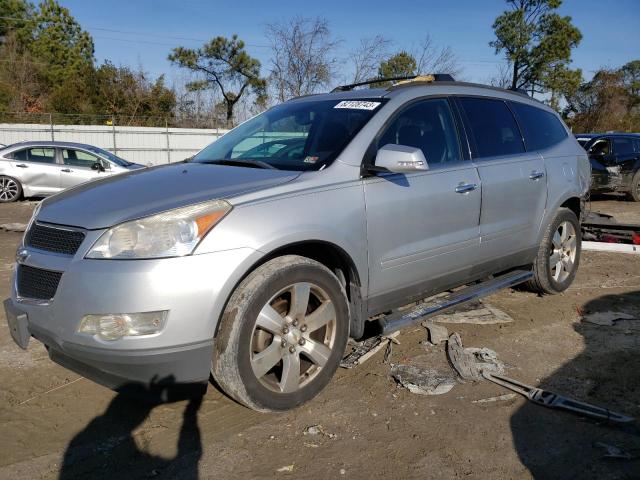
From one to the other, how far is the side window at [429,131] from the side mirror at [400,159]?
307 millimetres

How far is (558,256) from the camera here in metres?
5.14

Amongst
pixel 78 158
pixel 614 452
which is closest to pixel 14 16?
pixel 78 158

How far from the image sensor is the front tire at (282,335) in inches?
106

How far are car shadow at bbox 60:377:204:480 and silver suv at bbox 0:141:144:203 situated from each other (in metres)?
10.6

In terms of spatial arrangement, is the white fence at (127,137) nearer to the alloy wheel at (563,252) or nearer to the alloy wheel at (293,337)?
the alloy wheel at (563,252)

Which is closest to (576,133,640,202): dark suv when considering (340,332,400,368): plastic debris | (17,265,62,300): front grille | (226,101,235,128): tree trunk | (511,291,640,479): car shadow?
(511,291,640,479): car shadow

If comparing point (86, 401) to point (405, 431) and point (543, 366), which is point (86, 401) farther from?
point (543, 366)

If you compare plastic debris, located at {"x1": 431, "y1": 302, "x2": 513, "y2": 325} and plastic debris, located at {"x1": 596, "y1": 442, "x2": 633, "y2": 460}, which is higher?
plastic debris, located at {"x1": 596, "y1": 442, "x2": 633, "y2": 460}

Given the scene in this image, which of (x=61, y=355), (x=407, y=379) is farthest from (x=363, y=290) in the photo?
(x=61, y=355)

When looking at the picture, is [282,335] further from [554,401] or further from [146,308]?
[554,401]

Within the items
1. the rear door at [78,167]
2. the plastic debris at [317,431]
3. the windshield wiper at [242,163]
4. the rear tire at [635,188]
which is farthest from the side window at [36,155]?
the rear tire at [635,188]

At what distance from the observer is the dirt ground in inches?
99.4

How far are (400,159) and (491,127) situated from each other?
1586mm

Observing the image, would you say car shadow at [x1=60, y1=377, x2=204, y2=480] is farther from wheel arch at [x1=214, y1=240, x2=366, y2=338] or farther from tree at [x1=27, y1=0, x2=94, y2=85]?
tree at [x1=27, y1=0, x2=94, y2=85]
